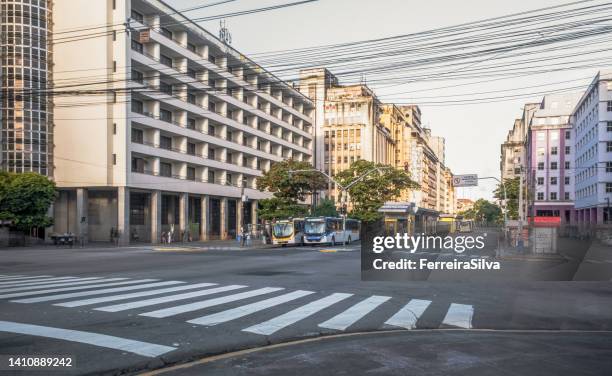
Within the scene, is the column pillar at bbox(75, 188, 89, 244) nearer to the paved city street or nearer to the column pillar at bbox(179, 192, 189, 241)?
the column pillar at bbox(179, 192, 189, 241)

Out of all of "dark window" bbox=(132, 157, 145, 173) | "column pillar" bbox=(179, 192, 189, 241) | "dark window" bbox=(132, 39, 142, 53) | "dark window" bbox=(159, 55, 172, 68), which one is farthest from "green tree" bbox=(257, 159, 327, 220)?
"dark window" bbox=(132, 39, 142, 53)

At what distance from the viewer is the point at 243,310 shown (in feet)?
36.3

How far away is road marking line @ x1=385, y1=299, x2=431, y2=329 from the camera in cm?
996

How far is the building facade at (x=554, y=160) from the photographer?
93062mm

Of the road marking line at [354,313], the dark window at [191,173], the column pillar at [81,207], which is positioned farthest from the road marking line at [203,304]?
the dark window at [191,173]

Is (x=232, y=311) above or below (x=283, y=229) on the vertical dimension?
above

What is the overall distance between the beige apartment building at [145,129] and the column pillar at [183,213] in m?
0.11

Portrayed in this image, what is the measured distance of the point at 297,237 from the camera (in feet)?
146

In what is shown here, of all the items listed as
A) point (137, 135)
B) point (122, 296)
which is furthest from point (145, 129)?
point (122, 296)

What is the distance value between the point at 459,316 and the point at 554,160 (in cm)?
9531

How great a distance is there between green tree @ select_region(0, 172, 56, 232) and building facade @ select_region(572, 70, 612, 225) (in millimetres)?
58142

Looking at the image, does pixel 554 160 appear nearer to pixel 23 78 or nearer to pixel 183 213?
pixel 183 213

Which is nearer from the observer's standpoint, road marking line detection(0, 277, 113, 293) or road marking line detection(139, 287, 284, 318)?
road marking line detection(139, 287, 284, 318)
